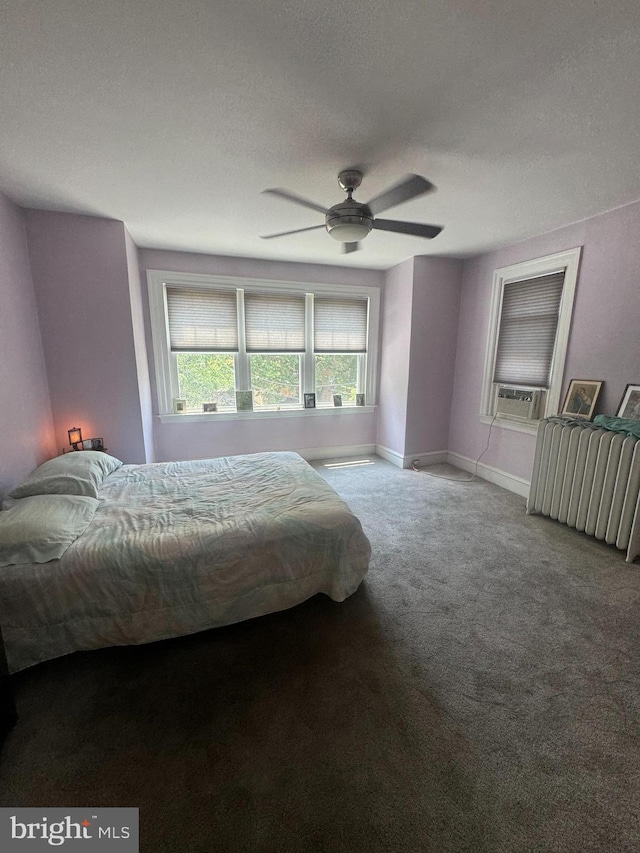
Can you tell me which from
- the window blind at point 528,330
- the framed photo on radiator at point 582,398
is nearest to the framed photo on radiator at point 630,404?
the framed photo on radiator at point 582,398

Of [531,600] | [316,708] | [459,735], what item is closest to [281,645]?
[316,708]

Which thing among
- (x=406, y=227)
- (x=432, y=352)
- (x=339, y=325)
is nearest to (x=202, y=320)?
(x=339, y=325)

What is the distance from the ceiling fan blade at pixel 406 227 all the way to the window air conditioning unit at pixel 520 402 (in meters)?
Result: 2.11

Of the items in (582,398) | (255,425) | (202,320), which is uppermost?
(202,320)

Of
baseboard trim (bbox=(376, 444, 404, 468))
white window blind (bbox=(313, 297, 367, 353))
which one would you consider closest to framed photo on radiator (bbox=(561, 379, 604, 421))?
baseboard trim (bbox=(376, 444, 404, 468))

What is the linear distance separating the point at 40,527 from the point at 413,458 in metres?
3.78

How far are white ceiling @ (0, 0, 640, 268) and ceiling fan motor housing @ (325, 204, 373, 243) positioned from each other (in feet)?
0.90

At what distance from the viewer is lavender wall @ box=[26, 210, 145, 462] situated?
110 inches

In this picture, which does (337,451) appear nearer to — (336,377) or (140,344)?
(336,377)

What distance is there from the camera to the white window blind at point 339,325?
442 centimetres

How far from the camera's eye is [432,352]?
166 inches

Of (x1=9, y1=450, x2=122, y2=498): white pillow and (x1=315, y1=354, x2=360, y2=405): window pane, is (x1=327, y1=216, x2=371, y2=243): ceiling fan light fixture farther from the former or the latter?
(x1=315, y1=354, x2=360, y2=405): window pane

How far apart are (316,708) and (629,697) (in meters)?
1.36

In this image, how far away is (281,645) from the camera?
1.74m
